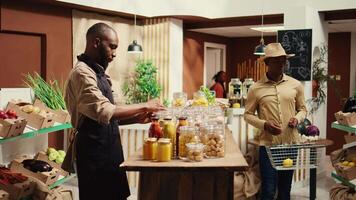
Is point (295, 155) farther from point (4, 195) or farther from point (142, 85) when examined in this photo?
point (142, 85)

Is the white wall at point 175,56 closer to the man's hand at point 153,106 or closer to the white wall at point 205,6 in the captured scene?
the white wall at point 205,6

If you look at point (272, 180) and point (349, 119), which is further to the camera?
point (272, 180)

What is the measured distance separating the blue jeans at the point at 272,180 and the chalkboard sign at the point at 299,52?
2.52m

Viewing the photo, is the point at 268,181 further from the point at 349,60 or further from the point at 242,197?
the point at 349,60

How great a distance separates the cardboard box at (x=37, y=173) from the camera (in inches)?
143

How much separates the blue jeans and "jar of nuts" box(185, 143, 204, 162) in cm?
170

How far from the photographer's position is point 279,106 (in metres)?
4.05

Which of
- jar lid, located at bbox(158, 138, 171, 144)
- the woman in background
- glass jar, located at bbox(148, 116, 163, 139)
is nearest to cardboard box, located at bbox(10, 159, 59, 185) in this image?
glass jar, located at bbox(148, 116, 163, 139)

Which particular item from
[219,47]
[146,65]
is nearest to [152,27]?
[146,65]

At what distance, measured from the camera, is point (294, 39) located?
6.37 m

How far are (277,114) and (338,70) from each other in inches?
216

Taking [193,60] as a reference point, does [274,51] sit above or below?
below

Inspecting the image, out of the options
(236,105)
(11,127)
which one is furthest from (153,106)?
(236,105)

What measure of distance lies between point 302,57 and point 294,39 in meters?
0.27
